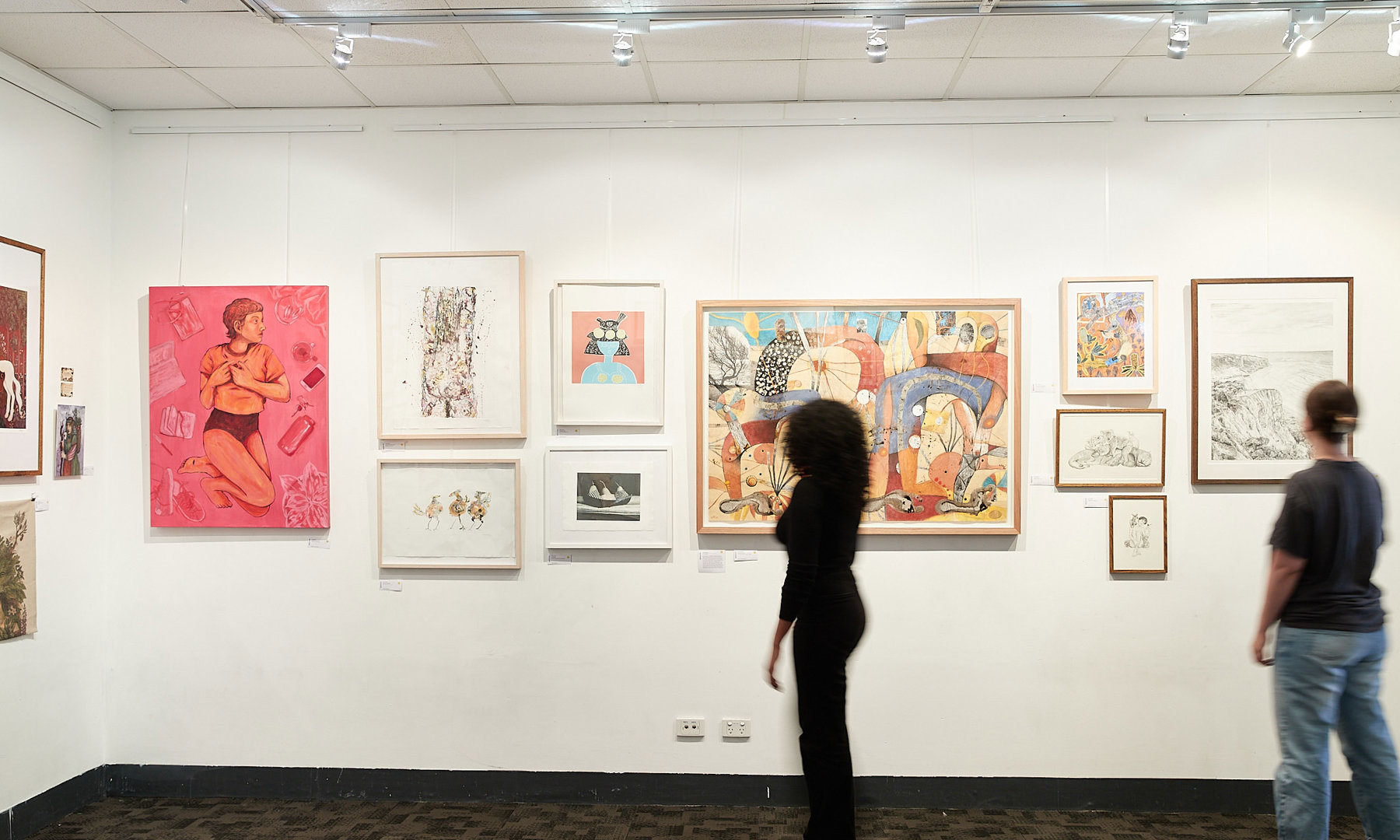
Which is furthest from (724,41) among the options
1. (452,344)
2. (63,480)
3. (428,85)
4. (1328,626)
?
(63,480)

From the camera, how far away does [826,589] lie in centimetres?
247

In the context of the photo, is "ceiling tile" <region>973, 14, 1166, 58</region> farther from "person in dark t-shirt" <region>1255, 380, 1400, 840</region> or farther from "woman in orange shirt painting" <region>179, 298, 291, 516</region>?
"woman in orange shirt painting" <region>179, 298, 291, 516</region>

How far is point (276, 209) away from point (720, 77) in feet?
6.75

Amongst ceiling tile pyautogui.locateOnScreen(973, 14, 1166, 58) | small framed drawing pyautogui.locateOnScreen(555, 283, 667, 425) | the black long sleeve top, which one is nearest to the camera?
the black long sleeve top

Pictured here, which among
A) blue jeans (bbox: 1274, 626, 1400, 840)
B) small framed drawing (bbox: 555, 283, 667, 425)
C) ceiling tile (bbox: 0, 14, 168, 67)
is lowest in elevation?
blue jeans (bbox: 1274, 626, 1400, 840)

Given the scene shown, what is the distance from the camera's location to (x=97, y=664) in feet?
12.2

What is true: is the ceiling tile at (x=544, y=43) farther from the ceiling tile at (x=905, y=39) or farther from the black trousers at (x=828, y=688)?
the black trousers at (x=828, y=688)

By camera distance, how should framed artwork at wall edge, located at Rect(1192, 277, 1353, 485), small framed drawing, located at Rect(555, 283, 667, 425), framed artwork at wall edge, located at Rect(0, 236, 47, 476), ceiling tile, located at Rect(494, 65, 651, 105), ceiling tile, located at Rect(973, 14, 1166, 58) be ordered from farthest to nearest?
small framed drawing, located at Rect(555, 283, 667, 425) → framed artwork at wall edge, located at Rect(1192, 277, 1353, 485) → ceiling tile, located at Rect(494, 65, 651, 105) → framed artwork at wall edge, located at Rect(0, 236, 47, 476) → ceiling tile, located at Rect(973, 14, 1166, 58)

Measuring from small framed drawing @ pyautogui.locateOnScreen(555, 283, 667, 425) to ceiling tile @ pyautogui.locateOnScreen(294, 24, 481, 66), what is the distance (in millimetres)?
1084

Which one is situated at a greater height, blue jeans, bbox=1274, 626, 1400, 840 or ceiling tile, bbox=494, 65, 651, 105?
ceiling tile, bbox=494, 65, 651, 105

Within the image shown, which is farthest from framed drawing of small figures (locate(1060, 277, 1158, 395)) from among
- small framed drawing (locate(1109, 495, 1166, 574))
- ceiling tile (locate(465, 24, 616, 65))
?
ceiling tile (locate(465, 24, 616, 65))

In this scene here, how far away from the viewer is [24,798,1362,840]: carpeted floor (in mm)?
3316

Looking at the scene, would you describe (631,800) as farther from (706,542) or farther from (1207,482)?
(1207,482)

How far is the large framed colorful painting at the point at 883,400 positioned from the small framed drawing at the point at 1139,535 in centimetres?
43
